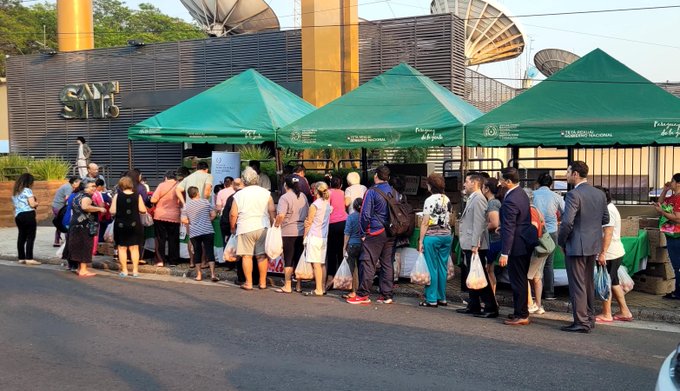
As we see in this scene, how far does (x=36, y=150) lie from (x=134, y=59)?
621 cm

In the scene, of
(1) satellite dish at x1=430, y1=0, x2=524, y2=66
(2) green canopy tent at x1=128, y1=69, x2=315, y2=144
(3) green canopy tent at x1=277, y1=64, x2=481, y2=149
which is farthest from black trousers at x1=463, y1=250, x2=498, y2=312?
(1) satellite dish at x1=430, y1=0, x2=524, y2=66

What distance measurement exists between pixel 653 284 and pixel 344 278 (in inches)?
183

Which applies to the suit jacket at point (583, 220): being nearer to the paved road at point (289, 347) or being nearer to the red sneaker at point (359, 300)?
the paved road at point (289, 347)

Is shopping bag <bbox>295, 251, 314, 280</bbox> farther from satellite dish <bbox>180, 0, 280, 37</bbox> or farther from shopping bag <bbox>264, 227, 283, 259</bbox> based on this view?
satellite dish <bbox>180, 0, 280, 37</bbox>

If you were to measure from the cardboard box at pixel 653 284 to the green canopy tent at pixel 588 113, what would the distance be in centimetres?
205

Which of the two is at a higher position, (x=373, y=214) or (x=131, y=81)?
(x=131, y=81)

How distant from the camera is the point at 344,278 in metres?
10.1

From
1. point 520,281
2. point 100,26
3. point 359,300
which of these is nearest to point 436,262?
point 359,300

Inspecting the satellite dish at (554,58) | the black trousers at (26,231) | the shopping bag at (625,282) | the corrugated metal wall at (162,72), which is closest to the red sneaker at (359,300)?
the shopping bag at (625,282)

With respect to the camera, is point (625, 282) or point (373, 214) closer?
point (625, 282)

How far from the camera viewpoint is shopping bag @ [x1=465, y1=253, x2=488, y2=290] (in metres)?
8.77

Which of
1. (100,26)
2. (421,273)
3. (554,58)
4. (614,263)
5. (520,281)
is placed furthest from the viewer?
(100,26)

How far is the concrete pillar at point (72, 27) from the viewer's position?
3014 centimetres

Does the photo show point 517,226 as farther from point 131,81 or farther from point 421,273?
point 131,81
